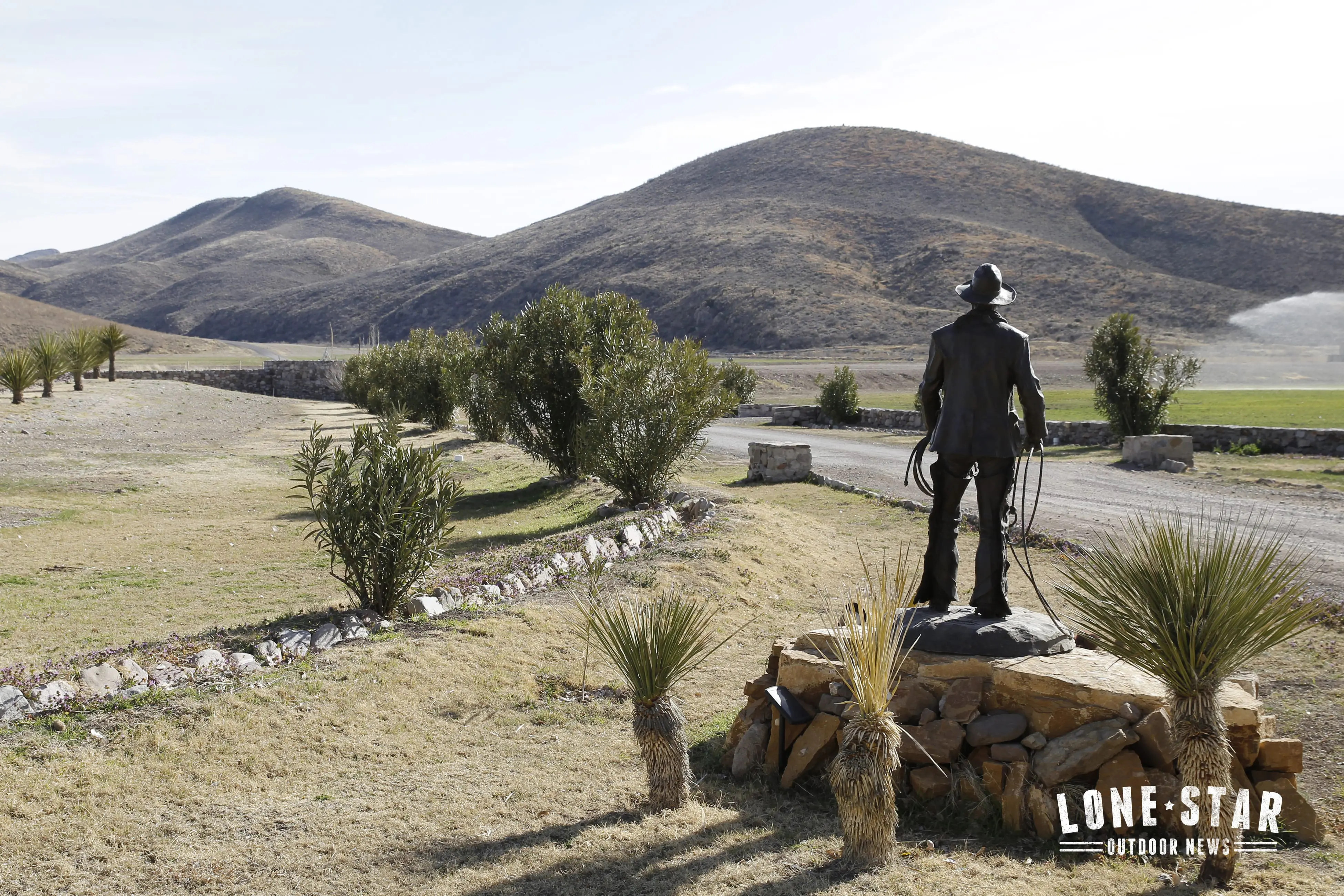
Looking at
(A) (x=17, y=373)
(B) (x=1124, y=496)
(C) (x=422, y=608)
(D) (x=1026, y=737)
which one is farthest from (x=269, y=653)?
(A) (x=17, y=373)

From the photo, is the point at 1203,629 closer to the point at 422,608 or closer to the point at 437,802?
the point at 437,802

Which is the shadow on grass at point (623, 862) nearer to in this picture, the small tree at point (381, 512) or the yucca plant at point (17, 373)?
the small tree at point (381, 512)

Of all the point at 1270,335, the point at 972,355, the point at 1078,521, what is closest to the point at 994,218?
the point at 1270,335

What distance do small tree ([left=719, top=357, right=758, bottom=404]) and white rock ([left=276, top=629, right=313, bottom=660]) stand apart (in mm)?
26350

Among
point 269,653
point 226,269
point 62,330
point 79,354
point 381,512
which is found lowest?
point 269,653

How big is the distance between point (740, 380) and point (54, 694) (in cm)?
3110

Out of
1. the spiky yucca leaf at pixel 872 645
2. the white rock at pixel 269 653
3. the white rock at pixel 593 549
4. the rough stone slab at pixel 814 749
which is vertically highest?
the spiky yucca leaf at pixel 872 645

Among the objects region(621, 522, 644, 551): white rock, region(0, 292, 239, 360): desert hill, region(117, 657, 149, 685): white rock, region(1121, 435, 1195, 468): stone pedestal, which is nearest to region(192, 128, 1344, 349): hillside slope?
region(0, 292, 239, 360): desert hill

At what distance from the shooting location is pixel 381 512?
7.82m

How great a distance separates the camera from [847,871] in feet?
A: 13.9

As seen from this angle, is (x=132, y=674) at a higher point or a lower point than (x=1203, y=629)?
lower

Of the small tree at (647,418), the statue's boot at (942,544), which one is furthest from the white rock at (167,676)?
the small tree at (647,418)

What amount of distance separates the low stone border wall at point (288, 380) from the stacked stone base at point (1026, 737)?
4762 centimetres

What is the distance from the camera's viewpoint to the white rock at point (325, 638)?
7.12 meters
